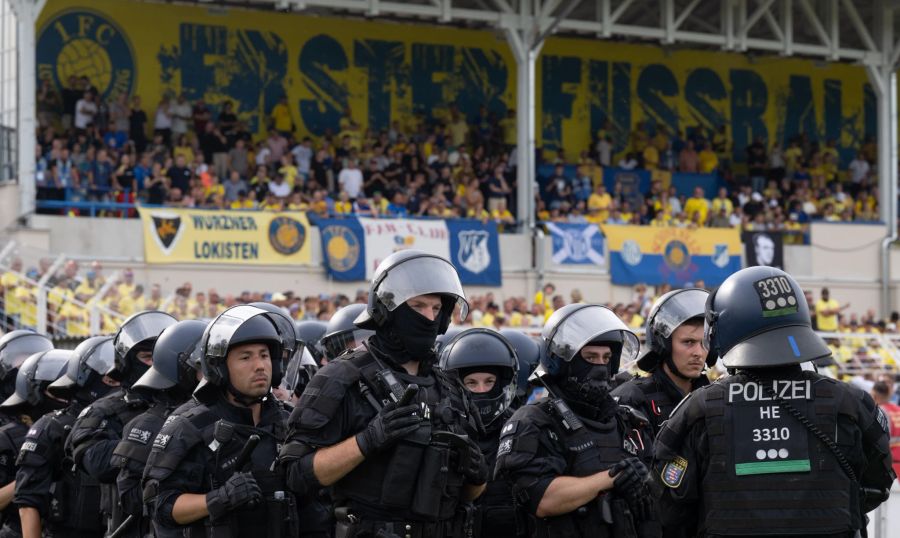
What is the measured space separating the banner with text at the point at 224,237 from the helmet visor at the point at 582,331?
16960 mm

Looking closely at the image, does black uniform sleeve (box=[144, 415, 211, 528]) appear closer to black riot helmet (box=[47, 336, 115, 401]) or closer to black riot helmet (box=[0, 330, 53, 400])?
black riot helmet (box=[47, 336, 115, 401])

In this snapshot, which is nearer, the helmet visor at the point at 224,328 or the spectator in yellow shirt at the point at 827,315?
the helmet visor at the point at 224,328

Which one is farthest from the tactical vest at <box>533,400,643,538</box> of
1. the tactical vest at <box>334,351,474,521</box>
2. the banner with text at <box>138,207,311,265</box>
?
the banner with text at <box>138,207,311,265</box>

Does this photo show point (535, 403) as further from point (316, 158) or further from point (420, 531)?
point (316, 158)

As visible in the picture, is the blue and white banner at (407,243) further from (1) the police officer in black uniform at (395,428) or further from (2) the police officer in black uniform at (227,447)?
(1) the police officer in black uniform at (395,428)

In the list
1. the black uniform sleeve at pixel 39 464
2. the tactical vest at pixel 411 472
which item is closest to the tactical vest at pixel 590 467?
the tactical vest at pixel 411 472

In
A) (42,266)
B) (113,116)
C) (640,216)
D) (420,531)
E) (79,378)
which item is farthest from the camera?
(640,216)

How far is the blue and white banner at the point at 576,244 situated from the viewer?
85.6 ft

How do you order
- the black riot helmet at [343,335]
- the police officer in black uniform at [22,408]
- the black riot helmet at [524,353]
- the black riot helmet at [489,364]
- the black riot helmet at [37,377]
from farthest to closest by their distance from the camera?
the black riot helmet at [37,377]
the black riot helmet at [343,335]
the police officer in black uniform at [22,408]
the black riot helmet at [524,353]
the black riot helmet at [489,364]

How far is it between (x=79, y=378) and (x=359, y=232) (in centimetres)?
1594

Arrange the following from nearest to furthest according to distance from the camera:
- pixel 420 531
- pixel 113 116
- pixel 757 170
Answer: pixel 420 531 → pixel 113 116 → pixel 757 170

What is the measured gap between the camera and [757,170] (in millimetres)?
32594

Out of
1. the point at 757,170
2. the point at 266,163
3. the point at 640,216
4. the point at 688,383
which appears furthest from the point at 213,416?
the point at 757,170

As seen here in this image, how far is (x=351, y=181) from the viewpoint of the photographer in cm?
2586
